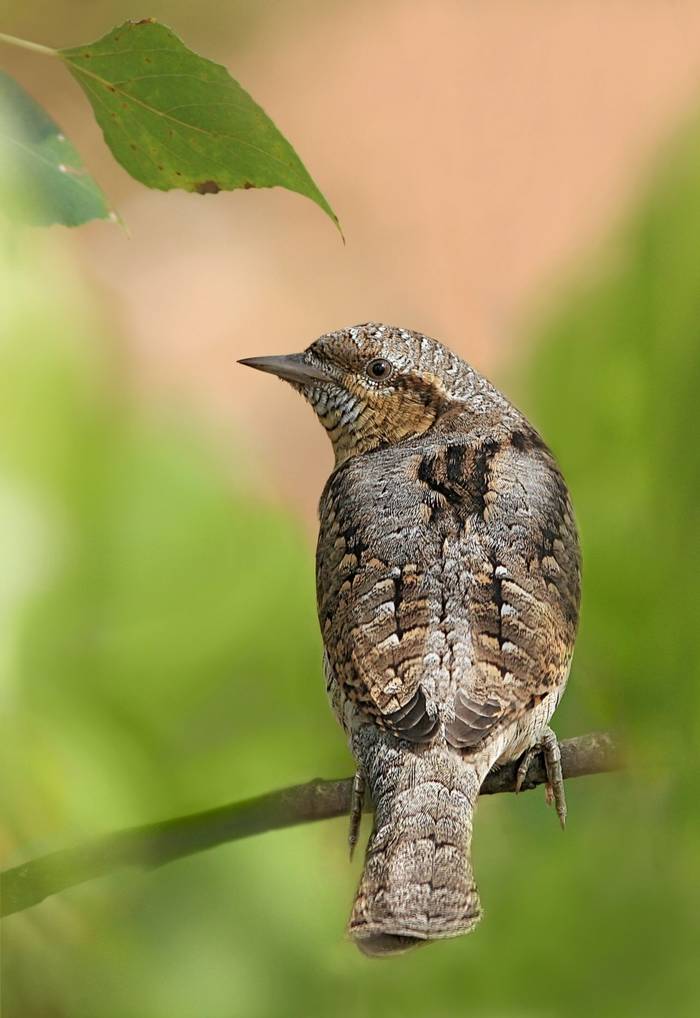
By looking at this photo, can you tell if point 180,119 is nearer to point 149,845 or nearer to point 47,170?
point 47,170

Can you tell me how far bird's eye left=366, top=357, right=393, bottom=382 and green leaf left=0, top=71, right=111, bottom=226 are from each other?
154 centimetres

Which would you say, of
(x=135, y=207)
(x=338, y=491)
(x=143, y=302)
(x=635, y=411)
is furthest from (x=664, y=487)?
(x=135, y=207)

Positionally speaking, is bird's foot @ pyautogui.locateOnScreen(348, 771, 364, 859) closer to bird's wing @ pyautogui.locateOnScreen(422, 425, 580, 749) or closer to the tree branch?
bird's wing @ pyautogui.locateOnScreen(422, 425, 580, 749)

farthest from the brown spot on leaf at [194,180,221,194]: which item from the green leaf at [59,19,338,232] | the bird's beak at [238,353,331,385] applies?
the bird's beak at [238,353,331,385]

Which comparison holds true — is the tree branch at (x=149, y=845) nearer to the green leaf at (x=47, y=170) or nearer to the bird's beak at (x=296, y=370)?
the green leaf at (x=47, y=170)

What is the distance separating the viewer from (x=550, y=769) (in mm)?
1691

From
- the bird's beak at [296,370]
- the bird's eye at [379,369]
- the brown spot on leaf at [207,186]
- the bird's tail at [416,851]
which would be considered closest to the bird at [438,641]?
the bird's tail at [416,851]

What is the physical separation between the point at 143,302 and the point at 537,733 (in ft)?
9.98

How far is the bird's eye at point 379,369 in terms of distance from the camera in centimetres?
261

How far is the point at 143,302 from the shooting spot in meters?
4.50

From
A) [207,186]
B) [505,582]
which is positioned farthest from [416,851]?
[207,186]

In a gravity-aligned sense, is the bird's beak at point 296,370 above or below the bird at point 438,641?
above

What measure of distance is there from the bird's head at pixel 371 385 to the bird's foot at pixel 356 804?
0.95 metres

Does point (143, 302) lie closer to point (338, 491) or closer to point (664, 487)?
point (338, 491)
